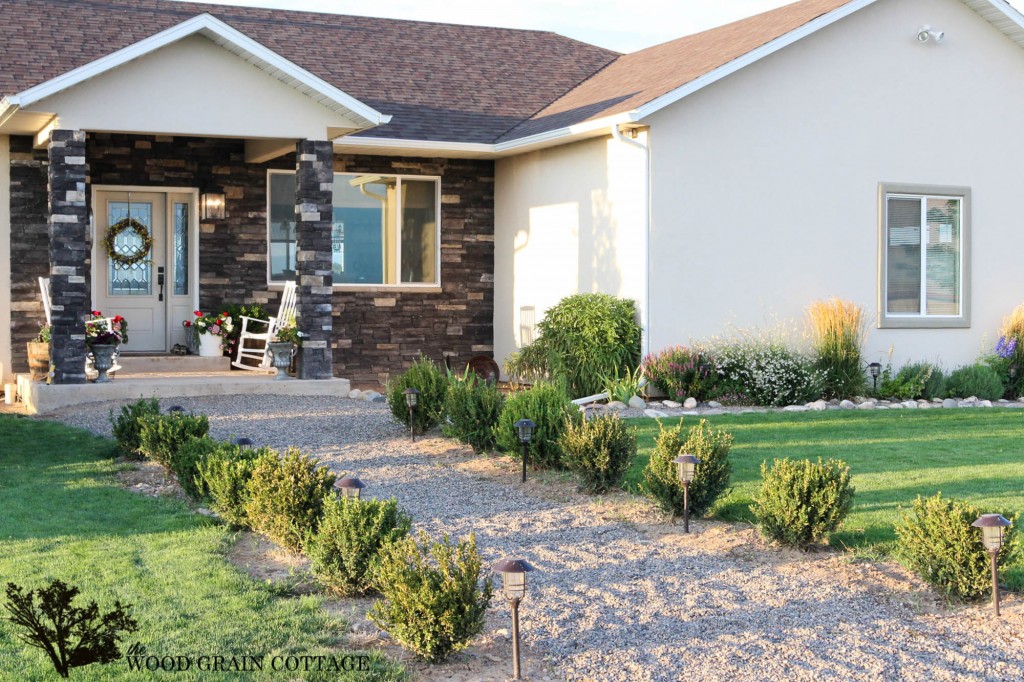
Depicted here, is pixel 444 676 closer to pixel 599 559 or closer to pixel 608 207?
pixel 599 559

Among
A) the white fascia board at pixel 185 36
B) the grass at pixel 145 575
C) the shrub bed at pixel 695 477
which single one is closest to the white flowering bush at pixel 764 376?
the white fascia board at pixel 185 36

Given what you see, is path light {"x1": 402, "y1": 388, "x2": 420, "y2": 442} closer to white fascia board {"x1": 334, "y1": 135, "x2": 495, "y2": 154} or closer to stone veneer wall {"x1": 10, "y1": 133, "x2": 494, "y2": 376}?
white fascia board {"x1": 334, "y1": 135, "x2": 495, "y2": 154}

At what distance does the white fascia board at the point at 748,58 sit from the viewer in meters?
13.2

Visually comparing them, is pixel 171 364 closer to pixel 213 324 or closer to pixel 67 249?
pixel 213 324

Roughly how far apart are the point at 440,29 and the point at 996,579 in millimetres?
15003

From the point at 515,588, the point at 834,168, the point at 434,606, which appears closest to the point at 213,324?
the point at 834,168

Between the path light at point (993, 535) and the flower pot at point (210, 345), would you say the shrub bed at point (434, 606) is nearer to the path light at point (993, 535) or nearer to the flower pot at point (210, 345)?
the path light at point (993, 535)

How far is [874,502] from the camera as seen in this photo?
784 cm

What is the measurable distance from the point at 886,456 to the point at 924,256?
5906 millimetres

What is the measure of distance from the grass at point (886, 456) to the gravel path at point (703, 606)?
0.56 metres

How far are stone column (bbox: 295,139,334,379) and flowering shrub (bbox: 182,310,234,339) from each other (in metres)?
1.90

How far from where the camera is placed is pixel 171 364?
1511 cm

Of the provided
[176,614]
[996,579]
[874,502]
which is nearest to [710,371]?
[874,502]

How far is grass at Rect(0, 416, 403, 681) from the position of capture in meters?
5.01
